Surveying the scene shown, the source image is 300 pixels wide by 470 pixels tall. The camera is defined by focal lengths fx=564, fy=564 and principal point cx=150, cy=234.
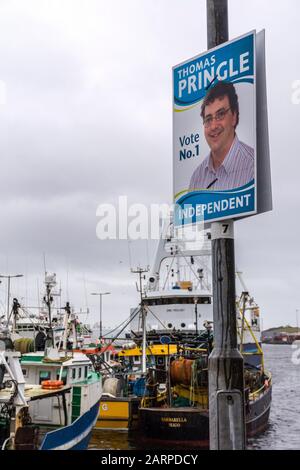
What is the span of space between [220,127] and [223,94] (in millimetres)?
395

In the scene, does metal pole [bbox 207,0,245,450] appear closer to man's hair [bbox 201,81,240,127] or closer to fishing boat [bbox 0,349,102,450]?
man's hair [bbox 201,81,240,127]

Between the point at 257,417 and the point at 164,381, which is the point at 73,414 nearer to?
the point at 164,381

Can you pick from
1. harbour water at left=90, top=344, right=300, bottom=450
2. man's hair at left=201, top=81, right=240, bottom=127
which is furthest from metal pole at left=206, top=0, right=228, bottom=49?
harbour water at left=90, top=344, right=300, bottom=450

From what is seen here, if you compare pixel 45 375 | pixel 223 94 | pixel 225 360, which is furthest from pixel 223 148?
pixel 45 375

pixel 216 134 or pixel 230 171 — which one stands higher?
pixel 216 134

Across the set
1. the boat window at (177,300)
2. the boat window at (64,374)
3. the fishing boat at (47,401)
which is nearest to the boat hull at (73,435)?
the fishing boat at (47,401)

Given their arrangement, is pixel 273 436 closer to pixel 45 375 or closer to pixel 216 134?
pixel 45 375

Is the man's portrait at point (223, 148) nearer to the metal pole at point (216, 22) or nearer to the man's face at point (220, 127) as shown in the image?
the man's face at point (220, 127)

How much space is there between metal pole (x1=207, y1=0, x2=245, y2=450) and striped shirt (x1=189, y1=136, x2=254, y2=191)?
496 mm

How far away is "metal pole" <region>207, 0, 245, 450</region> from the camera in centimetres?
618

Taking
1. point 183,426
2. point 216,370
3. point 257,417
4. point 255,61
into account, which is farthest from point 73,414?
point 255,61

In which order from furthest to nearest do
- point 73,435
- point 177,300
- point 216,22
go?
point 177,300 < point 73,435 < point 216,22

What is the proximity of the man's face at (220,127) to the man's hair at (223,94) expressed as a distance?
4 cm

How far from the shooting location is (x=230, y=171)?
6.79m
